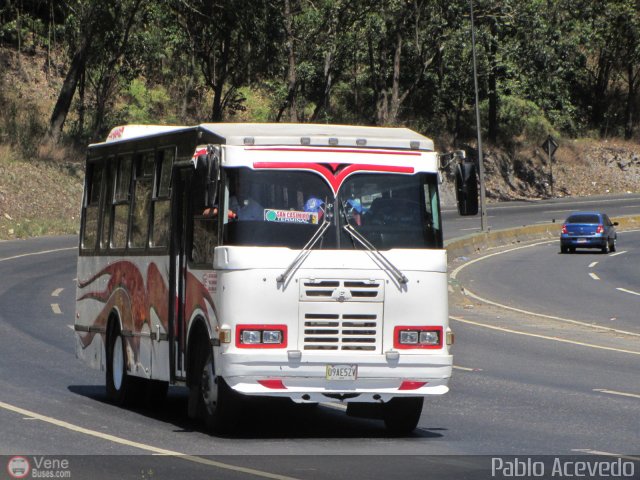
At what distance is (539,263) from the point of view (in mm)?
44469

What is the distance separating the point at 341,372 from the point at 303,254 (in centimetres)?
110

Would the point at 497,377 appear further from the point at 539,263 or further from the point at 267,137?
the point at 539,263

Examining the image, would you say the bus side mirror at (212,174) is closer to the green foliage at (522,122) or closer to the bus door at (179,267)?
the bus door at (179,267)

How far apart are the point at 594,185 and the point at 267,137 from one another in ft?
228

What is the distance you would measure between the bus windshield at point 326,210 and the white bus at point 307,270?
12 mm

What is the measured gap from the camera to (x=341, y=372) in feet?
37.7

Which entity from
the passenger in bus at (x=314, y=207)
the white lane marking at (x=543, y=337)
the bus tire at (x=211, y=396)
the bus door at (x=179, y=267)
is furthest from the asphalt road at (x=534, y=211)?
the passenger in bus at (x=314, y=207)

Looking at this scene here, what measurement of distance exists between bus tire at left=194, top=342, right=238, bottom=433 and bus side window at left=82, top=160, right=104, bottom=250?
399cm

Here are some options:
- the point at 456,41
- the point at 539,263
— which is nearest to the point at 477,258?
the point at 539,263

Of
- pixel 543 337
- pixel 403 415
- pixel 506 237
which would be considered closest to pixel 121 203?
pixel 403 415

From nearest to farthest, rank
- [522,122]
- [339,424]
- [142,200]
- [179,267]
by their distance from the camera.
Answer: [179,267] < [339,424] < [142,200] < [522,122]

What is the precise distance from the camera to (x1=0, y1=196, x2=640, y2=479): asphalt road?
33.4 ft

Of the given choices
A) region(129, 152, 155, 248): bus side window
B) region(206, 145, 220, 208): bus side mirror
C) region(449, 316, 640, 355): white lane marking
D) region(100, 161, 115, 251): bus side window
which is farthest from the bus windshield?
region(449, 316, 640, 355): white lane marking

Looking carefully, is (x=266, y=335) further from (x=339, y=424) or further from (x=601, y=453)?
(x=601, y=453)
